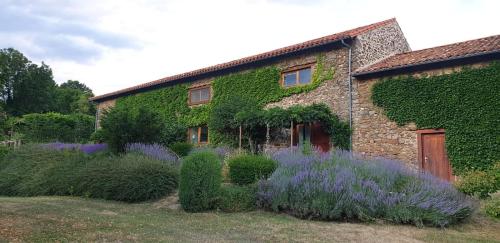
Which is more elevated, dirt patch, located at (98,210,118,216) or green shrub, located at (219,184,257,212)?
green shrub, located at (219,184,257,212)

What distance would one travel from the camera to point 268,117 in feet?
42.9

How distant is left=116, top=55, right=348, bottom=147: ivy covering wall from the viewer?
14.0m

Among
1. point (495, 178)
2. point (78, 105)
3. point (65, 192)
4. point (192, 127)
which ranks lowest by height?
point (65, 192)

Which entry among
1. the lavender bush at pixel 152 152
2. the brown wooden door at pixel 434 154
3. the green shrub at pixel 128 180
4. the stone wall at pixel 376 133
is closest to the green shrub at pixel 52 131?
the lavender bush at pixel 152 152

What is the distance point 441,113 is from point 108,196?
9330 millimetres

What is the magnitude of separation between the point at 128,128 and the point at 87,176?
3.13 m

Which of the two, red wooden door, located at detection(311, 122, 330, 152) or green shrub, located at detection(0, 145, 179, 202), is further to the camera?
red wooden door, located at detection(311, 122, 330, 152)

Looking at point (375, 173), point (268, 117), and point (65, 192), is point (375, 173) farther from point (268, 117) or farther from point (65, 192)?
point (65, 192)

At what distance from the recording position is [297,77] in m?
14.4

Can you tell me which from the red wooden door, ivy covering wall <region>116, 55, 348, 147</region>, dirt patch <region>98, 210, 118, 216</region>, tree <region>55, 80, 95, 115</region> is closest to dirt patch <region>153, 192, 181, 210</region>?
dirt patch <region>98, 210, 118, 216</region>

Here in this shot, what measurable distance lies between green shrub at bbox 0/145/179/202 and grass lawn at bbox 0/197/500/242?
4.22 ft

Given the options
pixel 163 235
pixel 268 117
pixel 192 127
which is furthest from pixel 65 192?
pixel 192 127

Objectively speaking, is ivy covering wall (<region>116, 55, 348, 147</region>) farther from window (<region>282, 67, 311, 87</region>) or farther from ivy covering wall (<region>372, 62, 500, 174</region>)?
ivy covering wall (<region>372, 62, 500, 174</region>)

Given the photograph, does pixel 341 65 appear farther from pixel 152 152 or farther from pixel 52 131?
pixel 52 131
